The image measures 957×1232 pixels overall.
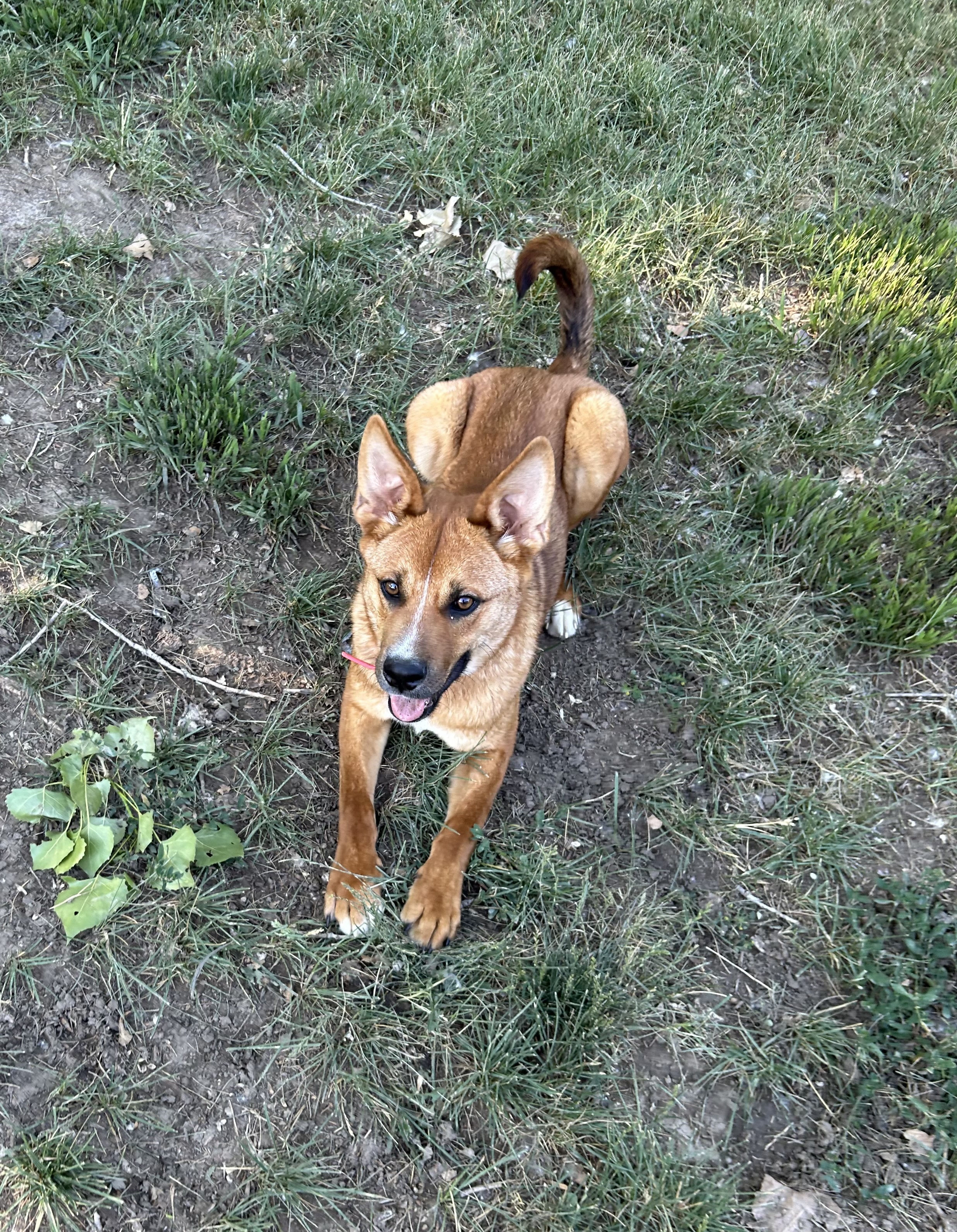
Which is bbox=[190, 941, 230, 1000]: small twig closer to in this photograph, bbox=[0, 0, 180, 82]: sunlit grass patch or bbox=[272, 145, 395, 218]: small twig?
bbox=[272, 145, 395, 218]: small twig

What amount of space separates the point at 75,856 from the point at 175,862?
0.32 metres

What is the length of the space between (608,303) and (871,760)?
274cm

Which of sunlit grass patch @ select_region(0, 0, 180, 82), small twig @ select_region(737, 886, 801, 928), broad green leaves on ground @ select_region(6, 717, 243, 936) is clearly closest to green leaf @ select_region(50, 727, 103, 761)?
broad green leaves on ground @ select_region(6, 717, 243, 936)

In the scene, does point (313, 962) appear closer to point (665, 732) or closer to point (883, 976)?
point (665, 732)

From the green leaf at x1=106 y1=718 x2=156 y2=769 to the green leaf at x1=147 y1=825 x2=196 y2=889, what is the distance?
1.09ft

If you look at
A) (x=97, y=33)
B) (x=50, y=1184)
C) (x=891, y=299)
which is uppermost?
(x=97, y=33)

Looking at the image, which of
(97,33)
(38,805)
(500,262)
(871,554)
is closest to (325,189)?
(500,262)

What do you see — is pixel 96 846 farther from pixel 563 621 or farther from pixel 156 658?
pixel 563 621

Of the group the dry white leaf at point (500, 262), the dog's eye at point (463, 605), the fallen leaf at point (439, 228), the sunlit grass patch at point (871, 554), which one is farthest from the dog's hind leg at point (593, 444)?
the fallen leaf at point (439, 228)

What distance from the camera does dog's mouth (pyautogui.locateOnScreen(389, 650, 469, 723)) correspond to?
120 inches

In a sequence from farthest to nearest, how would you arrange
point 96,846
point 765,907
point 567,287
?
point 567,287 → point 765,907 → point 96,846

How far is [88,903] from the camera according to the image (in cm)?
276

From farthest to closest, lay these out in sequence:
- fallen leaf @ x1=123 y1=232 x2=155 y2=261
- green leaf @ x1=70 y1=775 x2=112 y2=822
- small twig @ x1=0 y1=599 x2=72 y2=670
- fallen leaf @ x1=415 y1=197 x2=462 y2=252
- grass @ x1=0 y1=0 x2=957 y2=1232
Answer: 1. fallen leaf @ x1=415 y1=197 x2=462 y2=252
2. fallen leaf @ x1=123 y1=232 x2=155 y2=261
3. small twig @ x1=0 y1=599 x2=72 y2=670
4. green leaf @ x1=70 y1=775 x2=112 y2=822
5. grass @ x1=0 y1=0 x2=957 y2=1232

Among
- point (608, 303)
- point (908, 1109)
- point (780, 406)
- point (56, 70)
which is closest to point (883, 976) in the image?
point (908, 1109)
